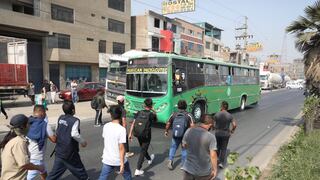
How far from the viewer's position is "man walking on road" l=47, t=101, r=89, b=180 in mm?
5172

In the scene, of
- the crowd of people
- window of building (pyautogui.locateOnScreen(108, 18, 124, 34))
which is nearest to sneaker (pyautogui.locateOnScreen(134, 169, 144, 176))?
the crowd of people

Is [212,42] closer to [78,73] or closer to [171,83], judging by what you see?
[78,73]

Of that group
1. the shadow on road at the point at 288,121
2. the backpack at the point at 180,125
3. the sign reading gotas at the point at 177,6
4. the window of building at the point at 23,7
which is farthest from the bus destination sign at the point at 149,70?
the window of building at the point at 23,7

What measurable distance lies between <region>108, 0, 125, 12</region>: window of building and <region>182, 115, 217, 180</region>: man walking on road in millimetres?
37371

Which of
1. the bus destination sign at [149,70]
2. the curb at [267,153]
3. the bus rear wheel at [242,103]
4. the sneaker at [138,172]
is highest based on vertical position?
the bus destination sign at [149,70]

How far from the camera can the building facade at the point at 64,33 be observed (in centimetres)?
2917

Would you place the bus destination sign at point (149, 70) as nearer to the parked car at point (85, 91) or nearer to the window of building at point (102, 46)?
the parked car at point (85, 91)

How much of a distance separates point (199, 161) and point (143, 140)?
7.79 feet

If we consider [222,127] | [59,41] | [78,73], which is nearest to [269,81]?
[78,73]

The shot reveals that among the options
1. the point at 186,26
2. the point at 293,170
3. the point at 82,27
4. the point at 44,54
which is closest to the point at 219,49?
the point at 186,26

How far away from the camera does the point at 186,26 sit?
2183 inches

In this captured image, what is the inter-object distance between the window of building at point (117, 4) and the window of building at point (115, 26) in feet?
5.71

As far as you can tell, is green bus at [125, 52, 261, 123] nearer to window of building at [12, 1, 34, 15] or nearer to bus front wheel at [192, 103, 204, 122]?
bus front wheel at [192, 103, 204, 122]

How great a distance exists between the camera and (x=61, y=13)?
32.8 m
